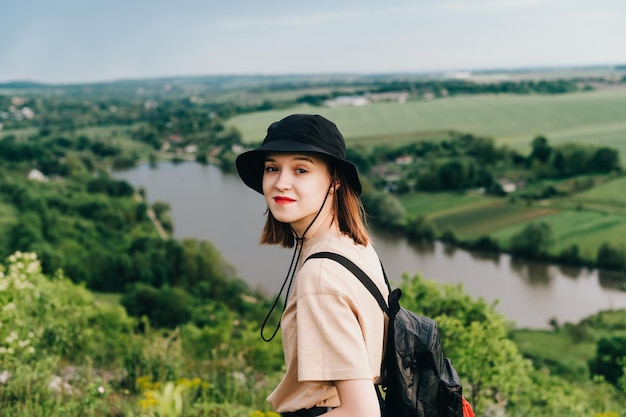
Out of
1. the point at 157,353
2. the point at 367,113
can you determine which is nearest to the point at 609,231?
the point at 157,353

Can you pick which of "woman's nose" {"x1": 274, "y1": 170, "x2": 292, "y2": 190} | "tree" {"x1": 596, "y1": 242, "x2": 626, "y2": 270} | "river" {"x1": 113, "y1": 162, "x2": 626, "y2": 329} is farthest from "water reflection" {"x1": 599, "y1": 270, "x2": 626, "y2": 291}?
"woman's nose" {"x1": 274, "y1": 170, "x2": 292, "y2": 190}

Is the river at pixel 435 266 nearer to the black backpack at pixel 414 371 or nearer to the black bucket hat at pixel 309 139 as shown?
the black backpack at pixel 414 371

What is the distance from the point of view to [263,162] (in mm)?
1526

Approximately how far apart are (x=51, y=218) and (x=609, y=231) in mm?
38208

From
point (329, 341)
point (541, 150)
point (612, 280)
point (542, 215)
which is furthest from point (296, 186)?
point (541, 150)

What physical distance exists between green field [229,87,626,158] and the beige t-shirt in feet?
177

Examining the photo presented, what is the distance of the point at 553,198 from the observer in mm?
44312

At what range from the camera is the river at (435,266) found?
27.9 metres

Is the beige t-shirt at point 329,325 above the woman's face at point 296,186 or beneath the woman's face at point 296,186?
beneath

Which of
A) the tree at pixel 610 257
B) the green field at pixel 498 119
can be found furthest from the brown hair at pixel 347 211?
the green field at pixel 498 119

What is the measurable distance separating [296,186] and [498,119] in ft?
236

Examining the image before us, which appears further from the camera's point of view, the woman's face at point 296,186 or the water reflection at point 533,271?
the water reflection at point 533,271

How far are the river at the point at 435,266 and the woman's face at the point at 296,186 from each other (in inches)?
617

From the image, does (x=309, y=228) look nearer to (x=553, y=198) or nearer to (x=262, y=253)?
(x=262, y=253)
